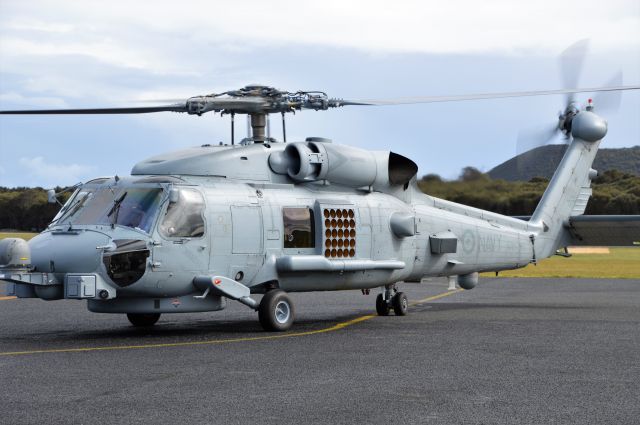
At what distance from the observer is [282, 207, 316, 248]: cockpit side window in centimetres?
1661

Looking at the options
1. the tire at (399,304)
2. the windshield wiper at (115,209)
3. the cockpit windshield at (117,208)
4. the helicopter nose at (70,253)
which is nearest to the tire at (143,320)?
the cockpit windshield at (117,208)

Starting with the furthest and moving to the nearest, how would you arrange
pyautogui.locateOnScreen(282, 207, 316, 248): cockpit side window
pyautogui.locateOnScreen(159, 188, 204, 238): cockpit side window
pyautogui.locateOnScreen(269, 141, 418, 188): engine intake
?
pyautogui.locateOnScreen(269, 141, 418, 188): engine intake → pyautogui.locateOnScreen(282, 207, 316, 248): cockpit side window → pyautogui.locateOnScreen(159, 188, 204, 238): cockpit side window

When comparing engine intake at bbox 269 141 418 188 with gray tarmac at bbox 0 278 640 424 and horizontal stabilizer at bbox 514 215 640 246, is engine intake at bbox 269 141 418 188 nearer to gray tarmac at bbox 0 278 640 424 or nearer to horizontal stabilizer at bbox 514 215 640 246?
gray tarmac at bbox 0 278 640 424

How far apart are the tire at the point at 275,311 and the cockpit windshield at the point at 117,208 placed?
2560 millimetres

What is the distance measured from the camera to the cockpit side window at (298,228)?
16.6 meters

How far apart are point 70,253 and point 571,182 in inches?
567

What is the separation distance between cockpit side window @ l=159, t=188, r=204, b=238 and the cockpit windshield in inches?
9.5

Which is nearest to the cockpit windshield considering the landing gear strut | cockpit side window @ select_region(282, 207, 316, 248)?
cockpit side window @ select_region(282, 207, 316, 248)

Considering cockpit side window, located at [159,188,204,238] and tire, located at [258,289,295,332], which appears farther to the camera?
tire, located at [258,289,295,332]

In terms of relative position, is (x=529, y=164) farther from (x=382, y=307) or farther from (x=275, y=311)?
(x=275, y=311)

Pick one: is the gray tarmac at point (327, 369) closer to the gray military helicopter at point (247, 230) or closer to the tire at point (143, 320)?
the tire at point (143, 320)

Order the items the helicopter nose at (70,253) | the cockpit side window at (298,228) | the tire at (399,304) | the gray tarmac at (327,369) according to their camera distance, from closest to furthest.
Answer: the gray tarmac at (327,369) → the helicopter nose at (70,253) → the cockpit side window at (298,228) → the tire at (399,304)

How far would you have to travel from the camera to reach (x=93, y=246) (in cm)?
1404

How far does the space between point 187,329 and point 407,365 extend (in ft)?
20.4
